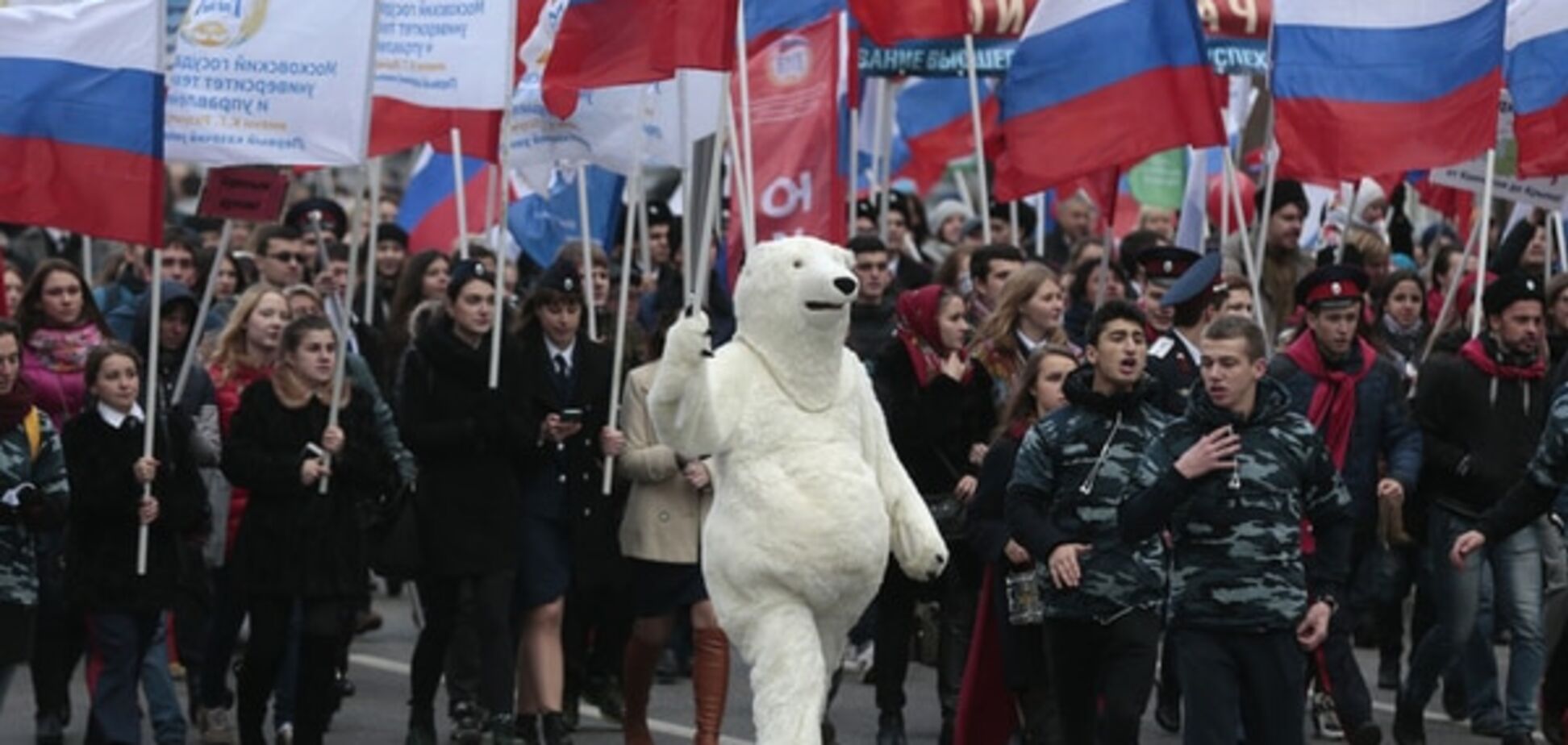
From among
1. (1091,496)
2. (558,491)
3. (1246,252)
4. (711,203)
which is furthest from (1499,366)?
(558,491)

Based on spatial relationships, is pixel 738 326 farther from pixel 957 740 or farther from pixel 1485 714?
pixel 1485 714

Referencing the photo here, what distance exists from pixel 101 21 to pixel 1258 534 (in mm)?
4899

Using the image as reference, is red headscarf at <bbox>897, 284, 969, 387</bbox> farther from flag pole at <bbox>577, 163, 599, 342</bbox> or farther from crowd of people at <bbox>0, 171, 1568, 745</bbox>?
flag pole at <bbox>577, 163, 599, 342</bbox>

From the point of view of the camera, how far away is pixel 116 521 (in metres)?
12.6

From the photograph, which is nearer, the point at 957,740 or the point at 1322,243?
the point at 957,740

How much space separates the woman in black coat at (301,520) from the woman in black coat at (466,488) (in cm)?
38

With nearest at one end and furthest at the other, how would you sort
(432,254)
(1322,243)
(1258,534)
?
(1258,534), (432,254), (1322,243)

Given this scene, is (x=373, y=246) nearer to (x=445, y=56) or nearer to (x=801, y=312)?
(x=445, y=56)

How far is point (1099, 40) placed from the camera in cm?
1452

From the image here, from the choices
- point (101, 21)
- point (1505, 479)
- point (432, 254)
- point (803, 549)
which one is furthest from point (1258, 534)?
point (432, 254)

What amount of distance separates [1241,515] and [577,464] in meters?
3.79

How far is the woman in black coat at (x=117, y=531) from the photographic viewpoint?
41.1 ft

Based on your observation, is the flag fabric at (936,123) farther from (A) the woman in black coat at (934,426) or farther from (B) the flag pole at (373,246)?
(A) the woman in black coat at (934,426)

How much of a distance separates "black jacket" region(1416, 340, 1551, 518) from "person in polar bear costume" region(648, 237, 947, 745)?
11.9 feet
